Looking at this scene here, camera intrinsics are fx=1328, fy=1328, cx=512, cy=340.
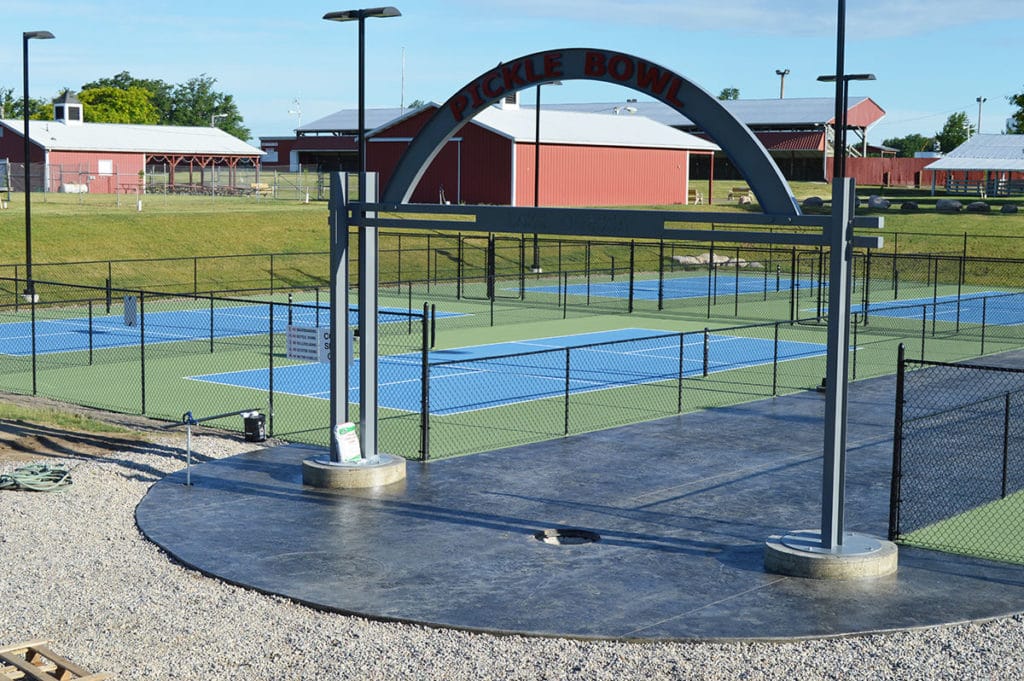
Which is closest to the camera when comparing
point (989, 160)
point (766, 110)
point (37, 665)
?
point (37, 665)

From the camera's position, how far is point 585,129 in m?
78.7

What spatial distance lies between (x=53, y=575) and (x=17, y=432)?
7.51m

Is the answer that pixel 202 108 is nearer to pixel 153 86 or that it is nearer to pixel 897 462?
pixel 153 86

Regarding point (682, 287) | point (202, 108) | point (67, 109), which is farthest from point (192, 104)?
point (682, 287)

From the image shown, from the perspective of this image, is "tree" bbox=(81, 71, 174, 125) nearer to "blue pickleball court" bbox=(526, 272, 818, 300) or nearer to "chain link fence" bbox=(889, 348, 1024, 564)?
"blue pickleball court" bbox=(526, 272, 818, 300)

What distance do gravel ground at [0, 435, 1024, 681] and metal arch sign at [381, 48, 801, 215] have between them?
14.0ft

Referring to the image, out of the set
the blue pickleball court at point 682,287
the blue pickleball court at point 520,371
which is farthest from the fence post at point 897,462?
the blue pickleball court at point 682,287

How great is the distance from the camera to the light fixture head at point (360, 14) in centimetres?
2381

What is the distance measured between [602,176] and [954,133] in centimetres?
8642

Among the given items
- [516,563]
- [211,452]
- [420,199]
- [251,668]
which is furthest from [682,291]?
[251,668]

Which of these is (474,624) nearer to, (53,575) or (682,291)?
(53,575)

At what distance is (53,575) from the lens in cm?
1262

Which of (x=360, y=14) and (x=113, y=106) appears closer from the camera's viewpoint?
(x=360, y=14)

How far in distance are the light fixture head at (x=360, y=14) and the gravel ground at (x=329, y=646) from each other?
1358 cm
